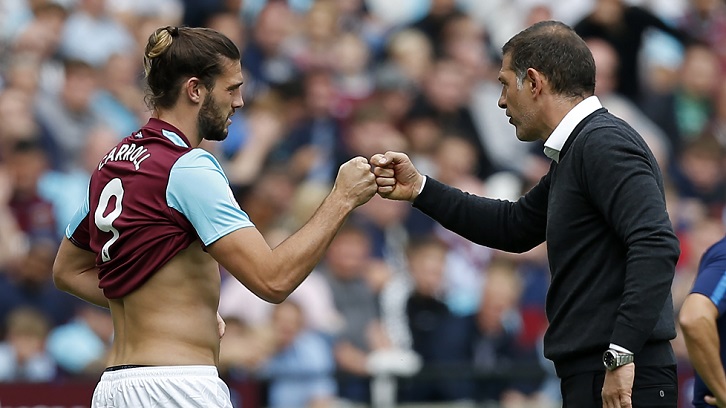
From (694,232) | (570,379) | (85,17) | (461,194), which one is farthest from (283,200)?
(570,379)

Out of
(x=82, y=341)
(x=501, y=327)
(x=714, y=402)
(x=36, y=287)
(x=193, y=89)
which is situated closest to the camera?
(x=193, y=89)

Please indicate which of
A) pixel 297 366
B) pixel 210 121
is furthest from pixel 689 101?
pixel 210 121

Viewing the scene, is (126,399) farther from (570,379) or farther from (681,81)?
(681,81)

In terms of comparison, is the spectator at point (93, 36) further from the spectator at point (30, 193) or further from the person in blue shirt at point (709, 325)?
the person in blue shirt at point (709, 325)

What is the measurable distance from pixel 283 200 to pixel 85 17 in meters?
2.51

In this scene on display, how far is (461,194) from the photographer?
554 centimetres

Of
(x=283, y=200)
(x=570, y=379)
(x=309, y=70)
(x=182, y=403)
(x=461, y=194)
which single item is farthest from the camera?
(x=309, y=70)

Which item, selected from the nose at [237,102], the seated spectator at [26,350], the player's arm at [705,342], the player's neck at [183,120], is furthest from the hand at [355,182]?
the seated spectator at [26,350]

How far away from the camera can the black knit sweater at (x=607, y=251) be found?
4.40 m

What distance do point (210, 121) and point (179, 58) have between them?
27 cm

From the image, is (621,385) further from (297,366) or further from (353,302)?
(353,302)

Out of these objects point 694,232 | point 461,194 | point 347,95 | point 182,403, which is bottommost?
point 182,403

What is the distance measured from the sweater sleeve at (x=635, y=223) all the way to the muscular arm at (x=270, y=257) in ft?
3.41

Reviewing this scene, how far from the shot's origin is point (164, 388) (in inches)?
175
